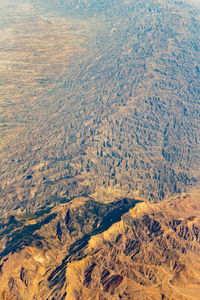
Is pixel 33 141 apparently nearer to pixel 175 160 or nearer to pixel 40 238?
pixel 175 160

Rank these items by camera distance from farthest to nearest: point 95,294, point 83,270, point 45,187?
point 45,187 → point 83,270 → point 95,294

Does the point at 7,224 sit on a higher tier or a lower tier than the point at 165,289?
lower

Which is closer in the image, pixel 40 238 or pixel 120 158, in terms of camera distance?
pixel 40 238

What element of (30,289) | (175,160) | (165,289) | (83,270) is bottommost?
(175,160)

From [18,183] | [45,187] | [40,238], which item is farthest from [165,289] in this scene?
[18,183]

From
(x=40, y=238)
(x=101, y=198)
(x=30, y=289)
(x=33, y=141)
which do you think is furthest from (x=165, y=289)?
(x=33, y=141)

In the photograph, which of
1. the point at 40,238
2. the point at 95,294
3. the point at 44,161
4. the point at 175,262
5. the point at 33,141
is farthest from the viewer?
the point at 33,141

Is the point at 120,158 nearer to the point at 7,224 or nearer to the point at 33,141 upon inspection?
the point at 33,141
